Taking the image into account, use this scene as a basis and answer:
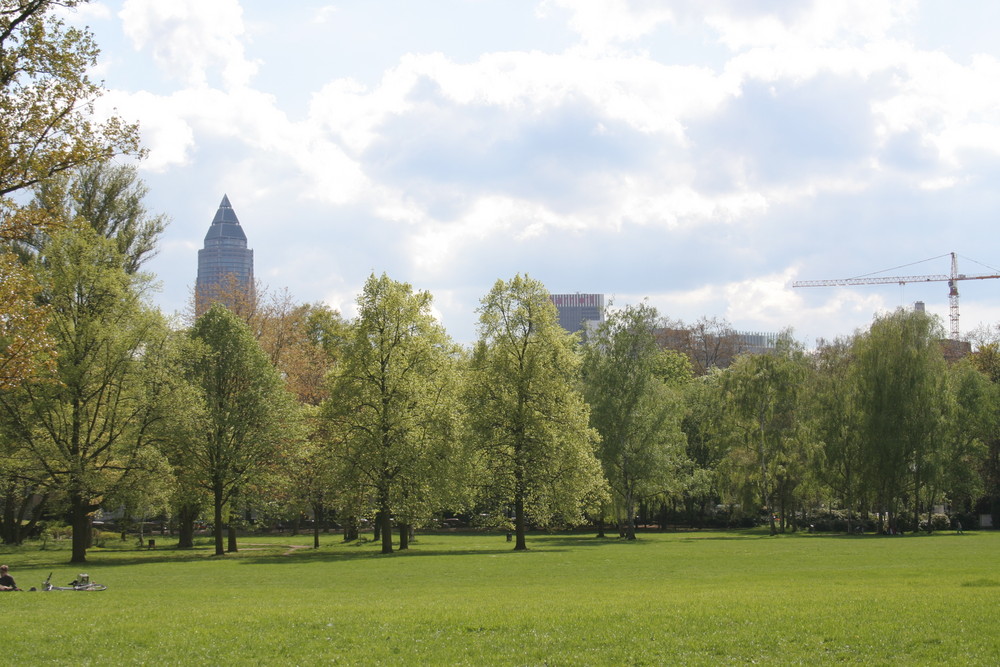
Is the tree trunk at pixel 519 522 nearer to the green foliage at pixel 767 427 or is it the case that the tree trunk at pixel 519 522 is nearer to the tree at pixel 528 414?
the tree at pixel 528 414

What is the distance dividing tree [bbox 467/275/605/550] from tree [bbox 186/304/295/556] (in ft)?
37.2

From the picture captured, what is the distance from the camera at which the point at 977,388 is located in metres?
63.9

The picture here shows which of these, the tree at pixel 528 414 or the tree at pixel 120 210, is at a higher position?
the tree at pixel 120 210

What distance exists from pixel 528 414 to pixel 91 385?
2275cm

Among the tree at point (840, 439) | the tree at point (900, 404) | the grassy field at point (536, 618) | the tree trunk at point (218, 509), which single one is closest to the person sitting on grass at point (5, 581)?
the grassy field at point (536, 618)

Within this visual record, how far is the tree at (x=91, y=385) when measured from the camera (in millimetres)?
40344

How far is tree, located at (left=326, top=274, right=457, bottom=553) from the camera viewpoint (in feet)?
151

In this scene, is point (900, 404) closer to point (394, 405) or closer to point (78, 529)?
point (394, 405)

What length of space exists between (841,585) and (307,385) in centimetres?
4975

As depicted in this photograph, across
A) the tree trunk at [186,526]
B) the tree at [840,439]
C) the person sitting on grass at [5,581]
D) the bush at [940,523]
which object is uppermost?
the tree at [840,439]

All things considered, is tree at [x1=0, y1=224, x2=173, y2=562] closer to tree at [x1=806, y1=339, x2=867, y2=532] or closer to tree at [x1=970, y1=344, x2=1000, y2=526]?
tree at [x1=806, y1=339, x2=867, y2=532]

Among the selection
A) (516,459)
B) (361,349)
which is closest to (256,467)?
(361,349)

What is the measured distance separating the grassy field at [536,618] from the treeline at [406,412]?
7.85 meters

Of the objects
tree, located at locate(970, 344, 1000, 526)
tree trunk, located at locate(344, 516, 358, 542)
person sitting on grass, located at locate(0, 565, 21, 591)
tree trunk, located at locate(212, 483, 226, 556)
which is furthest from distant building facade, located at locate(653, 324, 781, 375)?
person sitting on grass, located at locate(0, 565, 21, 591)
